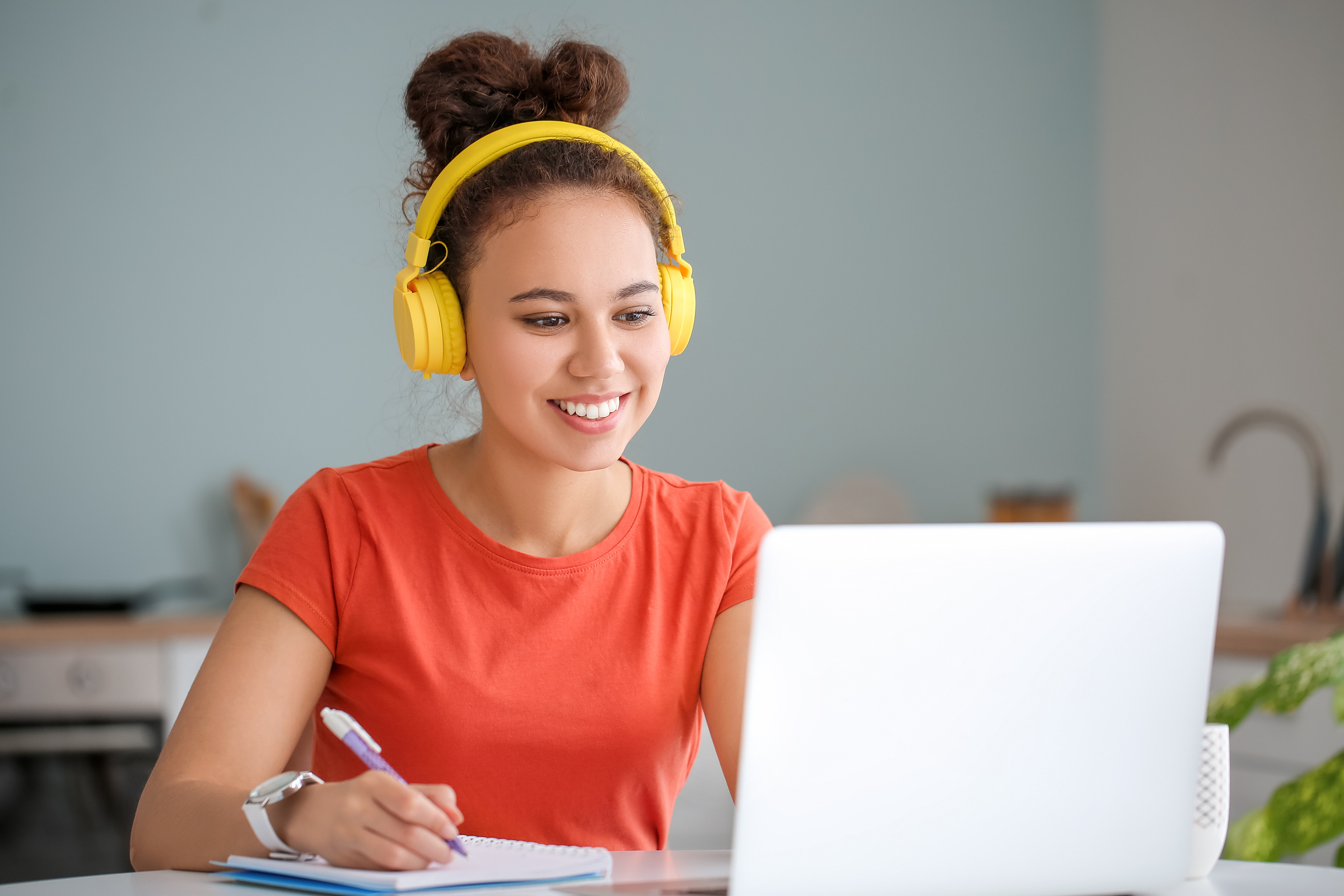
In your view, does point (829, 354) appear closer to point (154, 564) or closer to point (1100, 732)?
point (154, 564)

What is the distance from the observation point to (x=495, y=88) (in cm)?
118

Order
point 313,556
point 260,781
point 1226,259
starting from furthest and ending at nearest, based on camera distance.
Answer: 1. point 1226,259
2. point 313,556
3. point 260,781

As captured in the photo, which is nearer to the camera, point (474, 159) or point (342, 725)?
point (342, 725)

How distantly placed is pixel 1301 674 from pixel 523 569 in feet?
2.67

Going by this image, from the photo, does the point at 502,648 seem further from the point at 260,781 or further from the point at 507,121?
the point at 507,121

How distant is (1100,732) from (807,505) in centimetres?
242

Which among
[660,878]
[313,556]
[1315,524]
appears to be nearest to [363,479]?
[313,556]

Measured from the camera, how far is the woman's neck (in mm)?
1192

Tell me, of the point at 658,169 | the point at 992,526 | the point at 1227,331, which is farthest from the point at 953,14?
the point at 992,526

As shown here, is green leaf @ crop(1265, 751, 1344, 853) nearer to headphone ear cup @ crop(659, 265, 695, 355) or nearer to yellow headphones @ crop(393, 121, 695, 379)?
headphone ear cup @ crop(659, 265, 695, 355)

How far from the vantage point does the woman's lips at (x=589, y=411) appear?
1110 millimetres

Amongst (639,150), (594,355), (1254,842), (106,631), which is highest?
(639,150)

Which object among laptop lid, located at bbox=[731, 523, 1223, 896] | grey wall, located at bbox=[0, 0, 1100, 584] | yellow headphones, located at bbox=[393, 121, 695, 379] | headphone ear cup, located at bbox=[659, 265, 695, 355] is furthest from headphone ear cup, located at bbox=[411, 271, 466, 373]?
grey wall, located at bbox=[0, 0, 1100, 584]

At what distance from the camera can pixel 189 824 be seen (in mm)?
889
